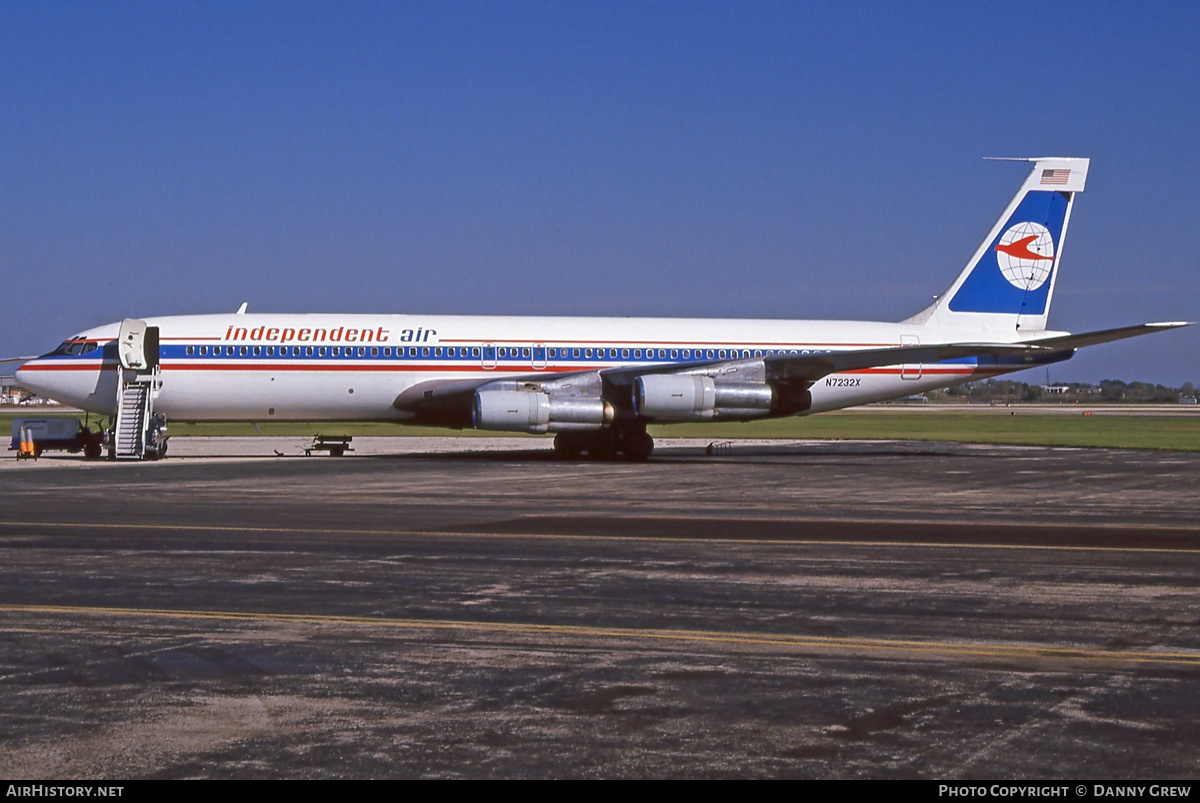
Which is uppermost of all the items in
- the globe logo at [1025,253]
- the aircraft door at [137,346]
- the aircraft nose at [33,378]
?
the globe logo at [1025,253]

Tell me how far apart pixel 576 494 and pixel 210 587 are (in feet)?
38.5

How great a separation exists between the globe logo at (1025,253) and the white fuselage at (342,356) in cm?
796

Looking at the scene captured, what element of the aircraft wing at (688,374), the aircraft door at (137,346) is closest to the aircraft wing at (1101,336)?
the aircraft wing at (688,374)

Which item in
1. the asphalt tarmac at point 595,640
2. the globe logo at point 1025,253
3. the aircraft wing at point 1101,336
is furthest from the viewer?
the globe logo at point 1025,253

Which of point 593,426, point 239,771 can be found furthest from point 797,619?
point 593,426

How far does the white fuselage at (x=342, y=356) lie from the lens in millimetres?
33688

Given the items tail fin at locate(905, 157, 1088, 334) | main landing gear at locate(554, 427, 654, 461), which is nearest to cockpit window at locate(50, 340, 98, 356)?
main landing gear at locate(554, 427, 654, 461)

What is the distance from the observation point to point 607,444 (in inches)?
1401

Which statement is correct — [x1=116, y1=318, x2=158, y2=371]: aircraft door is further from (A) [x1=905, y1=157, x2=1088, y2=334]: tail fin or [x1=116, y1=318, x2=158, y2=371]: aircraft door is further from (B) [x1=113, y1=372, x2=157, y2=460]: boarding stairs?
(A) [x1=905, y1=157, x2=1088, y2=334]: tail fin

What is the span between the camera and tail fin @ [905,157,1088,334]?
40.1 meters

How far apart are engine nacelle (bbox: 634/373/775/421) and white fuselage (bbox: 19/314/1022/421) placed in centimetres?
187

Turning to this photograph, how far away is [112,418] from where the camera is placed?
1372 inches

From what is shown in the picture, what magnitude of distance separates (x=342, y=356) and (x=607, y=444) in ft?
25.0

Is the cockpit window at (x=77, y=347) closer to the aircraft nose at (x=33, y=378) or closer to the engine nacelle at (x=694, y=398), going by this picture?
the aircraft nose at (x=33, y=378)
